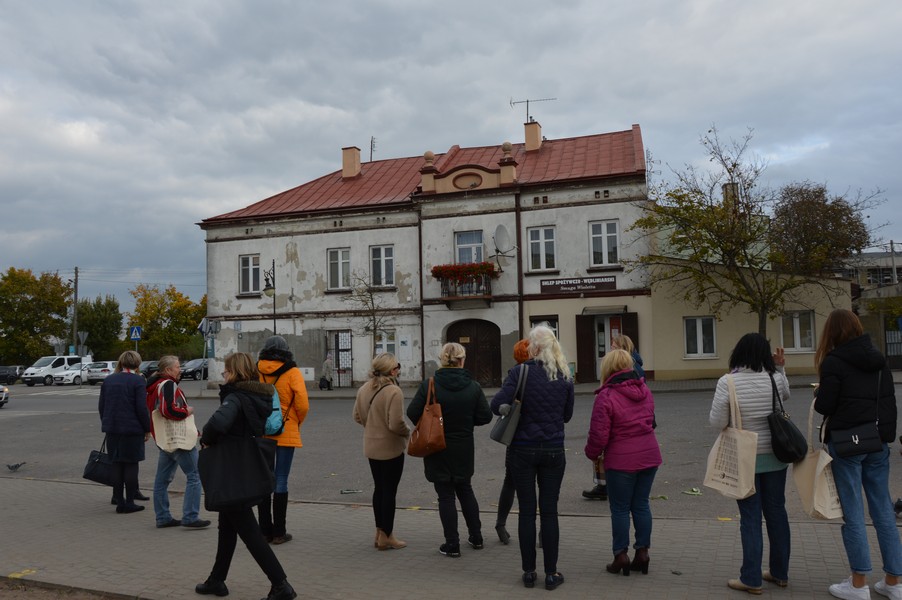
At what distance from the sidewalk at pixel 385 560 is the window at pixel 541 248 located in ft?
70.8

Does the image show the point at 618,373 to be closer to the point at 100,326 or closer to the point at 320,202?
the point at 320,202

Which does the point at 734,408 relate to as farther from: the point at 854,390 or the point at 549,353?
the point at 549,353

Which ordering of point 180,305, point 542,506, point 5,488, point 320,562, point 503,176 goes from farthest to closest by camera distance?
point 180,305 → point 503,176 → point 5,488 → point 320,562 → point 542,506

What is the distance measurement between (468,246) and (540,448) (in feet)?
82.0

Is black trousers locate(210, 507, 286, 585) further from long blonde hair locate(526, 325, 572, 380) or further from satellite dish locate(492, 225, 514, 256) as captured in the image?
satellite dish locate(492, 225, 514, 256)

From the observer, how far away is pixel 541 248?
1168 inches

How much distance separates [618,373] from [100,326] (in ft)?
235

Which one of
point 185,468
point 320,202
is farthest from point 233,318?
point 185,468

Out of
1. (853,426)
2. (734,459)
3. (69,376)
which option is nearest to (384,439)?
(734,459)

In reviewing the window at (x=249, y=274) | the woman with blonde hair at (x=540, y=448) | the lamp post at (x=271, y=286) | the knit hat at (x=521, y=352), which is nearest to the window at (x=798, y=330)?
the lamp post at (x=271, y=286)

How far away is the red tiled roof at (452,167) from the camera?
30.0m

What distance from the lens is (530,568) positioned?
5762 millimetres

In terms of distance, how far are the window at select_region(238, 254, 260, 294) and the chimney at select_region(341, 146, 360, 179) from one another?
227 inches

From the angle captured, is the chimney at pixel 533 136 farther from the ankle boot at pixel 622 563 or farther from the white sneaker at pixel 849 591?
the white sneaker at pixel 849 591
